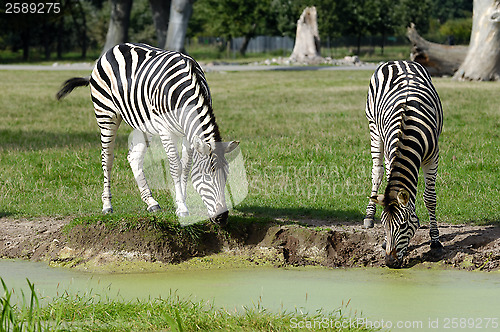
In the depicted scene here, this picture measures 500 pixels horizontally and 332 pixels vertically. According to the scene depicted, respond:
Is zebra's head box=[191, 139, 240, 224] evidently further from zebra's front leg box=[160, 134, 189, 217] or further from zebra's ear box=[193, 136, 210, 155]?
zebra's front leg box=[160, 134, 189, 217]

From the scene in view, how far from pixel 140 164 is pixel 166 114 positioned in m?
1.47

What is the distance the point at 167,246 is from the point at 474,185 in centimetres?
574

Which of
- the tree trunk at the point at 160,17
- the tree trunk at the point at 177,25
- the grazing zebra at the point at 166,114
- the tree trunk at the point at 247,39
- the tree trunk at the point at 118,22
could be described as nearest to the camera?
the grazing zebra at the point at 166,114

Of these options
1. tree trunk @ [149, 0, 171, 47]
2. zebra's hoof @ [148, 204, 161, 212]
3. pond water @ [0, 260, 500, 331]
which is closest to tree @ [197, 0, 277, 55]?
tree trunk @ [149, 0, 171, 47]

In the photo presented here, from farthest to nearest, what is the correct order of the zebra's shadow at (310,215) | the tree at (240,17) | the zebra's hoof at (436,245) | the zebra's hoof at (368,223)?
the tree at (240,17), the zebra's shadow at (310,215), the zebra's hoof at (368,223), the zebra's hoof at (436,245)

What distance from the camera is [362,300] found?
7012 mm

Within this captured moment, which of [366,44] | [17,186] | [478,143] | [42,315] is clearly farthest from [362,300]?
[366,44]

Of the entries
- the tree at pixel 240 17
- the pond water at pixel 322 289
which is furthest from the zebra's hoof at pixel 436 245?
the tree at pixel 240 17

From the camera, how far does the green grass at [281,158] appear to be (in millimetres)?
10820

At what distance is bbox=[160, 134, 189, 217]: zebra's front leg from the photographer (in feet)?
30.5

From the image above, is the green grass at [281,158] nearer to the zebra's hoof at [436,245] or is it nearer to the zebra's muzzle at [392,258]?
the zebra's hoof at [436,245]

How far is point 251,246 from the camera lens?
891cm

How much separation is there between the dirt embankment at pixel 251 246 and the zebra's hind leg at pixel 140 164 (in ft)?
4.55

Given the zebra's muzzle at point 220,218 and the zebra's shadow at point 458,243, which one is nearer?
the zebra's muzzle at point 220,218
